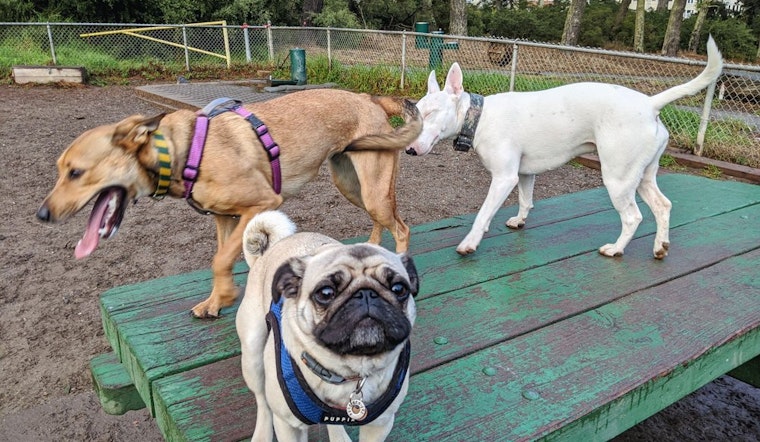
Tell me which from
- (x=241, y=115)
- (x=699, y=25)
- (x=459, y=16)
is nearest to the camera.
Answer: (x=241, y=115)

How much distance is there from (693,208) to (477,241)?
196 cm

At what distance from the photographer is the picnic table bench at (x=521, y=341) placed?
197cm

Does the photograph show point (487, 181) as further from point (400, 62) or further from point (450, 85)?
point (400, 62)

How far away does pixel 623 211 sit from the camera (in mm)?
3258

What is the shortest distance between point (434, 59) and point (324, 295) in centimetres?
1019

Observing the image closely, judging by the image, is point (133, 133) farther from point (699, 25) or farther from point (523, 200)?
point (699, 25)

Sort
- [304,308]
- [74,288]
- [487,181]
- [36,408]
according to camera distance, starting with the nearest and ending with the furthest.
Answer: [304,308] → [36,408] → [74,288] → [487,181]

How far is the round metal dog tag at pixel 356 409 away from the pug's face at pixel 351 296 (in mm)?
159

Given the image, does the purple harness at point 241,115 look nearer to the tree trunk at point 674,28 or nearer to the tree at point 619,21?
the tree trunk at point 674,28

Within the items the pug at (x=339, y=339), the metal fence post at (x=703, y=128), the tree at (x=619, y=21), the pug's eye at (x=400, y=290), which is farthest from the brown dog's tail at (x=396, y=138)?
the tree at (x=619, y=21)

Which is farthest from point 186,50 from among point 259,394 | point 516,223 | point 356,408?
point 356,408

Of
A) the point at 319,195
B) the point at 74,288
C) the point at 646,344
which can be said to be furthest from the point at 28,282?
the point at 646,344

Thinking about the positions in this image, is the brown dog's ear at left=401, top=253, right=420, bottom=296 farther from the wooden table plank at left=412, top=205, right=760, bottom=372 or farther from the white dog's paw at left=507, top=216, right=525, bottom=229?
the white dog's paw at left=507, top=216, right=525, bottom=229

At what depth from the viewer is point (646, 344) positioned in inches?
93.9
